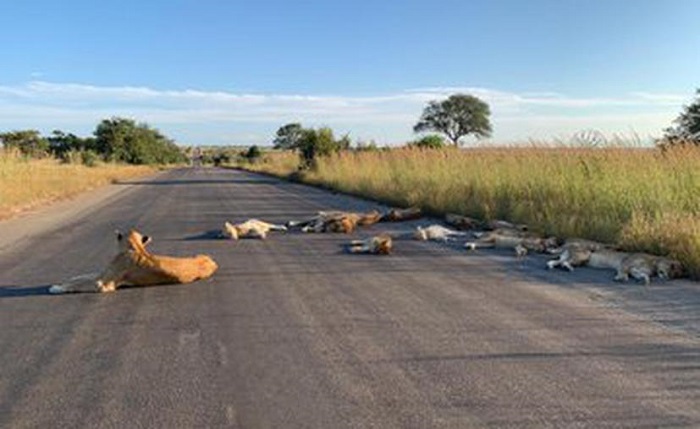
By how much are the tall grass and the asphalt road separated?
1.77 meters

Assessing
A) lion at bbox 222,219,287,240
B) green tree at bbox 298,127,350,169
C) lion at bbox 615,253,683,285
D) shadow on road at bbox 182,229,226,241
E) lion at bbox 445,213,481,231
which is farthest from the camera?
green tree at bbox 298,127,350,169

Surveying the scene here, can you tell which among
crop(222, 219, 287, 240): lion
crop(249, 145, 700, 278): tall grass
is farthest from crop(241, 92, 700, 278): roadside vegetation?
crop(222, 219, 287, 240): lion

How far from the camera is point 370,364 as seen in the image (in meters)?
5.70

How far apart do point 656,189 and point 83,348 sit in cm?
996

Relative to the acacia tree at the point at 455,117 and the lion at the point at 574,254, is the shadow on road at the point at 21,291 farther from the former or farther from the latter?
the acacia tree at the point at 455,117

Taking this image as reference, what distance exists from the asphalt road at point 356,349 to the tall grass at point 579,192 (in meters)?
1.77

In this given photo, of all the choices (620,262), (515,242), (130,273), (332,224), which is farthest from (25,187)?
(620,262)

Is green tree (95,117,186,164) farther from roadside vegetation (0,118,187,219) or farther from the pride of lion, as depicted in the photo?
the pride of lion

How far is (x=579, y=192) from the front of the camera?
50.0ft

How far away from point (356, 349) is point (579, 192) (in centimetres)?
1017

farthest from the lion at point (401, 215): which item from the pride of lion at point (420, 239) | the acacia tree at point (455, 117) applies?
the acacia tree at point (455, 117)

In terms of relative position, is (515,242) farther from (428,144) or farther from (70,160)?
(70,160)

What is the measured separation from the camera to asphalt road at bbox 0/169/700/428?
4730 mm

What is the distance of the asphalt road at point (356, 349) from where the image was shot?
186 inches
